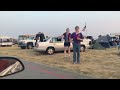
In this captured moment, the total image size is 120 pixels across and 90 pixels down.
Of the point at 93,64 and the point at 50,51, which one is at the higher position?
the point at 50,51

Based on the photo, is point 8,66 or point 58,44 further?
point 58,44

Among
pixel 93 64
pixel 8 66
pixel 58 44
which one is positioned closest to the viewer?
pixel 8 66

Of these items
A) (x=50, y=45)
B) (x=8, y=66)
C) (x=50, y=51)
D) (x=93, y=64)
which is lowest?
(x=93, y=64)

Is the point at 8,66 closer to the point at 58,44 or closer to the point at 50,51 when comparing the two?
the point at 50,51

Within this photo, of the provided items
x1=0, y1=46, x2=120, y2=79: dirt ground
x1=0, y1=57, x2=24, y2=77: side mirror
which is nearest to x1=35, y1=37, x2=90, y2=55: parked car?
x1=0, y1=46, x2=120, y2=79: dirt ground

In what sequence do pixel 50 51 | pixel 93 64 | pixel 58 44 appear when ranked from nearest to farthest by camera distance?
pixel 93 64, pixel 50 51, pixel 58 44

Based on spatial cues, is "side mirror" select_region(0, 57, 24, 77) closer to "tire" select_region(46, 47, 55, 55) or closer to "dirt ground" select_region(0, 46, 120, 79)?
"dirt ground" select_region(0, 46, 120, 79)

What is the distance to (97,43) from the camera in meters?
27.1

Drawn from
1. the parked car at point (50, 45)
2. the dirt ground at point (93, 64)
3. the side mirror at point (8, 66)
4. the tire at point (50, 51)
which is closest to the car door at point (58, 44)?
the parked car at point (50, 45)

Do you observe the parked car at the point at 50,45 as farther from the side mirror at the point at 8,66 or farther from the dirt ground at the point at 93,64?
the side mirror at the point at 8,66

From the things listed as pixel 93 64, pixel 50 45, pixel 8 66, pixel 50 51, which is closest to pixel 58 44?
pixel 50 45

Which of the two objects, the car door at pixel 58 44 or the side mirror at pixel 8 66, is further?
the car door at pixel 58 44

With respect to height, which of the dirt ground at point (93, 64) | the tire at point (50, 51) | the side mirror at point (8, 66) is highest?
the side mirror at point (8, 66)
